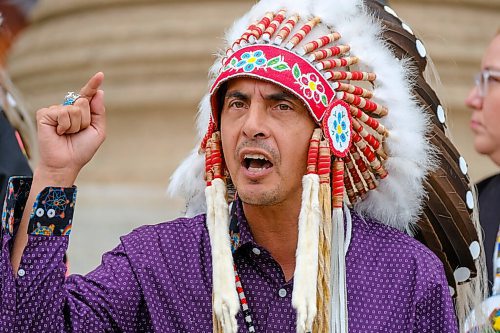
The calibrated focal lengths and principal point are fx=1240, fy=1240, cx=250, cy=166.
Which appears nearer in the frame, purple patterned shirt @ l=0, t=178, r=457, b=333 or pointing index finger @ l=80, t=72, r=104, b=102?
purple patterned shirt @ l=0, t=178, r=457, b=333

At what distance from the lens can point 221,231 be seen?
363 centimetres

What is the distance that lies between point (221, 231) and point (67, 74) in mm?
4629

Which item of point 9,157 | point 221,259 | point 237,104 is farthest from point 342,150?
point 9,157

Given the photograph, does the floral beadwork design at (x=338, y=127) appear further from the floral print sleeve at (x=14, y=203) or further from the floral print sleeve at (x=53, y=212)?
the floral print sleeve at (x=14, y=203)

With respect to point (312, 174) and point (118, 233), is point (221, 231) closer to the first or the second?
point (312, 174)

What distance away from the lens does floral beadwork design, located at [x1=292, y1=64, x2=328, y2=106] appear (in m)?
3.67

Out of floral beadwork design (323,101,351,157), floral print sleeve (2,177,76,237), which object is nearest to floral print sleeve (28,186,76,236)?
floral print sleeve (2,177,76,237)

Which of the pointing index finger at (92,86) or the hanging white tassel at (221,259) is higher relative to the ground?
the pointing index finger at (92,86)

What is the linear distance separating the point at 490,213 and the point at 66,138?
6.84 ft

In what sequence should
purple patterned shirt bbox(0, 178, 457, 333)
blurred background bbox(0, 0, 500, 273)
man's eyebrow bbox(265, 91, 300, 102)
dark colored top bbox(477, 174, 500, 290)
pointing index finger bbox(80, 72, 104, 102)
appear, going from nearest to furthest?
purple patterned shirt bbox(0, 178, 457, 333) → pointing index finger bbox(80, 72, 104, 102) → man's eyebrow bbox(265, 91, 300, 102) → dark colored top bbox(477, 174, 500, 290) → blurred background bbox(0, 0, 500, 273)

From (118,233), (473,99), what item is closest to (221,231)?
(473,99)

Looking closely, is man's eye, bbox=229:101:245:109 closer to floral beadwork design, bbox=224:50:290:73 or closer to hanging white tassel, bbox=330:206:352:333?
floral beadwork design, bbox=224:50:290:73

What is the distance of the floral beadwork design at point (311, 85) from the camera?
367 centimetres

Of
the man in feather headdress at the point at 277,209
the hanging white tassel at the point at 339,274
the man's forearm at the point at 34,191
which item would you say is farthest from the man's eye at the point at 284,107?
the man's forearm at the point at 34,191
